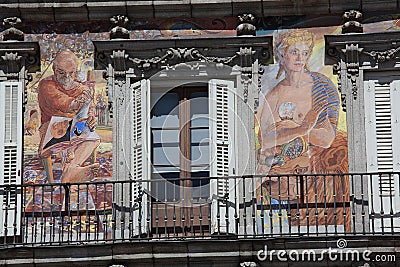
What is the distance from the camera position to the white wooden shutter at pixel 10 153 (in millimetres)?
19641

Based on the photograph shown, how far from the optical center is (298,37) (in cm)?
2031

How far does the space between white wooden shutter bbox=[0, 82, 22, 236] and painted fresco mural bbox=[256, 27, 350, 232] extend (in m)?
3.21

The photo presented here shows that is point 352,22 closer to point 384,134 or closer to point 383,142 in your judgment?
point 384,134

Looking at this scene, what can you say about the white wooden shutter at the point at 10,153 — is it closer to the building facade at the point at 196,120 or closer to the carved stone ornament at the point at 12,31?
the building facade at the point at 196,120

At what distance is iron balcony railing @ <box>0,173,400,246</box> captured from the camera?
63.6ft

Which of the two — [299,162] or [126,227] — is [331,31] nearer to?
[299,162]

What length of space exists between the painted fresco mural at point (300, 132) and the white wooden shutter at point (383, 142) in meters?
0.36

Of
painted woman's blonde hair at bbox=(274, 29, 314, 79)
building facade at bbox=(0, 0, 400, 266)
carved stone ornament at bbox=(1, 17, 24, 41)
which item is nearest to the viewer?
building facade at bbox=(0, 0, 400, 266)

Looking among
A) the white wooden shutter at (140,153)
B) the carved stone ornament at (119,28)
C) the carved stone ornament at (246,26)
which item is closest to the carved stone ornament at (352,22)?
the carved stone ornament at (246,26)

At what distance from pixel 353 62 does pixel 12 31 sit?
4.67 m

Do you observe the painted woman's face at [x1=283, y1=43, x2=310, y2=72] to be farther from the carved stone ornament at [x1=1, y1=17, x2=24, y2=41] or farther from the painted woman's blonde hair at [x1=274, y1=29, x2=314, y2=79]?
the carved stone ornament at [x1=1, y1=17, x2=24, y2=41]

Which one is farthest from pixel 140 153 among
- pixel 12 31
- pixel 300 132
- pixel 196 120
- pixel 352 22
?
pixel 352 22

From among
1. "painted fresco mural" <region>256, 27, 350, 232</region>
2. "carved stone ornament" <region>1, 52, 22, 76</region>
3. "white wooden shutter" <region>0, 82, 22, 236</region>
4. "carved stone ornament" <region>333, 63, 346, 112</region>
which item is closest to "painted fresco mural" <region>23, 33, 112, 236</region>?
"white wooden shutter" <region>0, 82, 22, 236</region>

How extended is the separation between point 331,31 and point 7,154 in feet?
15.4
